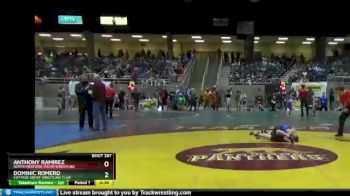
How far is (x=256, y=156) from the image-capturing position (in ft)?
19.8

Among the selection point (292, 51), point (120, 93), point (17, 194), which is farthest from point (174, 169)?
point (292, 51)

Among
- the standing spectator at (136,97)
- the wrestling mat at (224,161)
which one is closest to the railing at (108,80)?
the standing spectator at (136,97)

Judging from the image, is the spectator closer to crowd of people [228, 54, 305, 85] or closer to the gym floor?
crowd of people [228, 54, 305, 85]

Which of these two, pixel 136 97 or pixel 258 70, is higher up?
pixel 258 70

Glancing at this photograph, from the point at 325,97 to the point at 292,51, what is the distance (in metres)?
2.61

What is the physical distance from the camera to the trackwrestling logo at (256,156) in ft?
17.6

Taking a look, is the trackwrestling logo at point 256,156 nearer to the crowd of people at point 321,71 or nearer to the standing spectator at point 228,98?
the standing spectator at point 228,98

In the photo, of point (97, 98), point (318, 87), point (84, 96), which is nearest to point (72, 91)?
point (84, 96)

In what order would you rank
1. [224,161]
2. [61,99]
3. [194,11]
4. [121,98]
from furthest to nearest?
[121,98] → [61,99] → [194,11] → [224,161]

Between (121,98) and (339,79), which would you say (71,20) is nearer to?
(121,98)

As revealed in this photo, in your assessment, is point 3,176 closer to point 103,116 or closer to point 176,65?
point 103,116

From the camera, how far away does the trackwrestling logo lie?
5371 millimetres

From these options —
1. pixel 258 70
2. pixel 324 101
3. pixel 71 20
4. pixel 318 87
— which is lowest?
pixel 324 101

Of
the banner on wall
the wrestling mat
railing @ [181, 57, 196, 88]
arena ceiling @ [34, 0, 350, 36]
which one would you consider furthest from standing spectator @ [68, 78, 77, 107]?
the banner on wall
